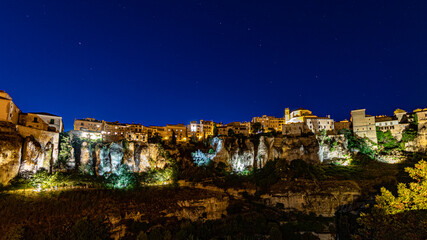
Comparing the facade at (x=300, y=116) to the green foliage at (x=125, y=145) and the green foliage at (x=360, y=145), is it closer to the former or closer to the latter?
the green foliage at (x=360, y=145)

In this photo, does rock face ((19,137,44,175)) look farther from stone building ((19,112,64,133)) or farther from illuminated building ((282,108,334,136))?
illuminated building ((282,108,334,136))

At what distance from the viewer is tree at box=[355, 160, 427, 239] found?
45.4 feet

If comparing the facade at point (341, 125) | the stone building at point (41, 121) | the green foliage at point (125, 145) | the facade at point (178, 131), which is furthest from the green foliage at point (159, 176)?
the facade at point (341, 125)

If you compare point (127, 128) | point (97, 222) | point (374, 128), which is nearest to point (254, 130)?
→ point (374, 128)

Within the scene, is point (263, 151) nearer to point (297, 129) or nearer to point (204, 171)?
point (297, 129)

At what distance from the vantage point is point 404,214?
49.0 feet

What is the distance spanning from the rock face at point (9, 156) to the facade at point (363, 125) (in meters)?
59.1

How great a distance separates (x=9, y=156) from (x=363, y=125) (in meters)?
60.5

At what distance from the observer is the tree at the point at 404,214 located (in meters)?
13.9

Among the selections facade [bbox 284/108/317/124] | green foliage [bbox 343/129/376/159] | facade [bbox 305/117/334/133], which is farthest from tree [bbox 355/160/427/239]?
facade [bbox 284/108/317/124]

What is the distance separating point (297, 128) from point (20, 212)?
49.1 m

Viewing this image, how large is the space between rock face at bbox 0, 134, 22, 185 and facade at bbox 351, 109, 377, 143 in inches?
2325

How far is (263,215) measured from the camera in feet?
110

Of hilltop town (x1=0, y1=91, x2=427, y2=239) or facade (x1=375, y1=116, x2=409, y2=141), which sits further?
facade (x1=375, y1=116, x2=409, y2=141)
